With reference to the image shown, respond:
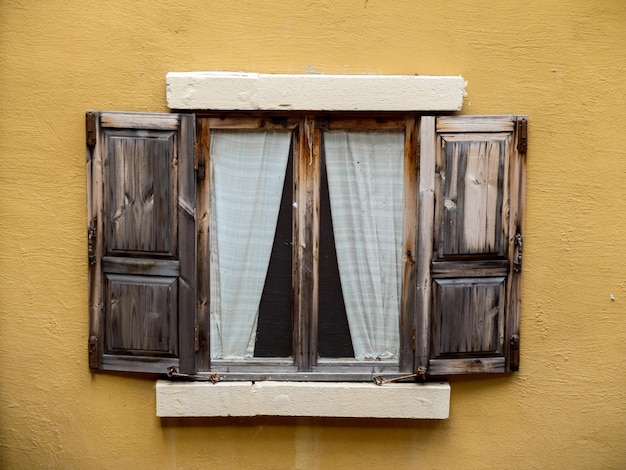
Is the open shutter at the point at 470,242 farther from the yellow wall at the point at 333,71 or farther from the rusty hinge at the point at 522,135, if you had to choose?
the yellow wall at the point at 333,71

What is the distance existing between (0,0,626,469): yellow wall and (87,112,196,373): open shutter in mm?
127

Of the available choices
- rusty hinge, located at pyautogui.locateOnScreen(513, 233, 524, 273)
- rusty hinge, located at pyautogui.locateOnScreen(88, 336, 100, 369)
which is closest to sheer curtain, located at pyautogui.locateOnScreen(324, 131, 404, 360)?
rusty hinge, located at pyautogui.locateOnScreen(513, 233, 524, 273)

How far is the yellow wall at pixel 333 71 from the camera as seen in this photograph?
3826mm

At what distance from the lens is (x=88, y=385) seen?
3984 millimetres

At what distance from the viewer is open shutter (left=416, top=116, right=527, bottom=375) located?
12.4 feet

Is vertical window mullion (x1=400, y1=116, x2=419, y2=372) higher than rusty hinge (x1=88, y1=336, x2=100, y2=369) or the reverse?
higher

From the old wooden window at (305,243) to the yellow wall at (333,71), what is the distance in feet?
0.57

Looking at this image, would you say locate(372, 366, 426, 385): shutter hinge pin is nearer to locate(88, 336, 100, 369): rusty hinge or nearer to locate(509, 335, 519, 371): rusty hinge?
locate(509, 335, 519, 371): rusty hinge

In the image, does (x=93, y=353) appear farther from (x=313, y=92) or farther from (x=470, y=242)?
(x=470, y=242)

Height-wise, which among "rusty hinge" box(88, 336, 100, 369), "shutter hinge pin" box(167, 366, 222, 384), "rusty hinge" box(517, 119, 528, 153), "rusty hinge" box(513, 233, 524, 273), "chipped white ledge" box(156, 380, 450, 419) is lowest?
"chipped white ledge" box(156, 380, 450, 419)

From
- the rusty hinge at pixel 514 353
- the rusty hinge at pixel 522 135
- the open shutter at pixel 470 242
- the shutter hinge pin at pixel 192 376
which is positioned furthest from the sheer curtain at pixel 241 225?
the rusty hinge at pixel 514 353

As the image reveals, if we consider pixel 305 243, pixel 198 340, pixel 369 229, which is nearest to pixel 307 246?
pixel 305 243

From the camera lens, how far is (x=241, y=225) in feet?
12.9

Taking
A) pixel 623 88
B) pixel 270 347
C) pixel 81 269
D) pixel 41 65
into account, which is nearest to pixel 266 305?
pixel 270 347
